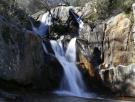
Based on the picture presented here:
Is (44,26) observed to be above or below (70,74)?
above

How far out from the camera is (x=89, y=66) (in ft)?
93.6

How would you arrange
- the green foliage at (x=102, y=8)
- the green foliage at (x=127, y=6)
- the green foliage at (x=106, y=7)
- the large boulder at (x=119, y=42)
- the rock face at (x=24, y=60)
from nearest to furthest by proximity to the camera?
the rock face at (x=24, y=60)
the large boulder at (x=119, y=42)
the green foliage at (x=127, y=6)
the green foliage at (x=106, y=7)
the green foliage at (x=102, y=8)

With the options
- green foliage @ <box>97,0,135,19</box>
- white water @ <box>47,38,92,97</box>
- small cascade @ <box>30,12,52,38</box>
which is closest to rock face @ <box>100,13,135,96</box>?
white water @ <box>47,38,92,97</box>

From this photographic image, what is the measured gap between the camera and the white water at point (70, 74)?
1021 inches

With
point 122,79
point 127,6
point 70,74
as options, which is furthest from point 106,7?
point 122,79

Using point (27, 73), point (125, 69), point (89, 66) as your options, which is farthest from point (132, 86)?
point (27, 73)

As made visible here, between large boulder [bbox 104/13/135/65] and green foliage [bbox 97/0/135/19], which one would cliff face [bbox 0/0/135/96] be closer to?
large boulder [bbox 104/13/135/65]

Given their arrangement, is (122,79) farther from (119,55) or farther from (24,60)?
(24,60)

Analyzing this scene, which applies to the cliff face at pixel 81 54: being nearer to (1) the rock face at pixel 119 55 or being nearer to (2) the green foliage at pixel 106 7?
(1) the rock face at pixel 119 55

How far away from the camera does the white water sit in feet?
85.1

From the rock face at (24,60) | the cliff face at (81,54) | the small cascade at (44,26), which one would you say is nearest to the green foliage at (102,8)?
the cliff face at (81,54)

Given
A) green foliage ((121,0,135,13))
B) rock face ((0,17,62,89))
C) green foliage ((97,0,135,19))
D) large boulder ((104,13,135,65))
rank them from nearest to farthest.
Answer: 1. rock face ((0,17,62,89))
2. large boulder ((104,13,135,65))
3. green foliage ((121,0,135,13))
4. green foliage ((97,0,135,19))

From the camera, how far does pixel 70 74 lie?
2742 centimetres

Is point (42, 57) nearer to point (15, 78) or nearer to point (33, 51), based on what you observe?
point (33, 51)
